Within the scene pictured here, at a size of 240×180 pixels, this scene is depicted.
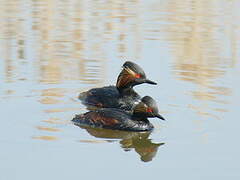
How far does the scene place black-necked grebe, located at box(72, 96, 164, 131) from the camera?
11.5 meters

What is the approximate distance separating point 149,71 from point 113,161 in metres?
5.54

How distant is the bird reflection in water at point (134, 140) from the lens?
10.4m

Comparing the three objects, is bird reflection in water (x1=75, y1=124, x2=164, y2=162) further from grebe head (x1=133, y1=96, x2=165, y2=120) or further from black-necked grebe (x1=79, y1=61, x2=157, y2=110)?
black-necked grebe (x1=79, y1=61, x2=157, y2=110)

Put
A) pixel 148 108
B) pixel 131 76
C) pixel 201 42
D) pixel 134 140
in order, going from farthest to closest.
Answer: pixel 201 42 → pixel 131 76 → pixel 148 108 → pixel 134 140

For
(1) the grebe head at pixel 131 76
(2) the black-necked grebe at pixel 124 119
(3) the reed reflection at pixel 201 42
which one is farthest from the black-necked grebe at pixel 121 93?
(2) the black-necked grebe at pixel 124 119

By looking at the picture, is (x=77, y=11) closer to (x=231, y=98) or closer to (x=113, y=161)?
(x=231, y=98)

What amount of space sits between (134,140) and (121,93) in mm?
2435

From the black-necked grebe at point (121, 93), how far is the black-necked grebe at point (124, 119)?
1.60m

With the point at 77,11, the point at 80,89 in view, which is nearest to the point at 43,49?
the point at 80,89

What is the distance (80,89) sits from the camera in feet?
45.9

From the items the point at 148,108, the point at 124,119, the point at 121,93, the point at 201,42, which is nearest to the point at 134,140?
the point at 124,119

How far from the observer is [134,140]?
11.2m

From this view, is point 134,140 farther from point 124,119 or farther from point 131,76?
point 131,76

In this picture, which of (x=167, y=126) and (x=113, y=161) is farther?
(x=167, y=126)
